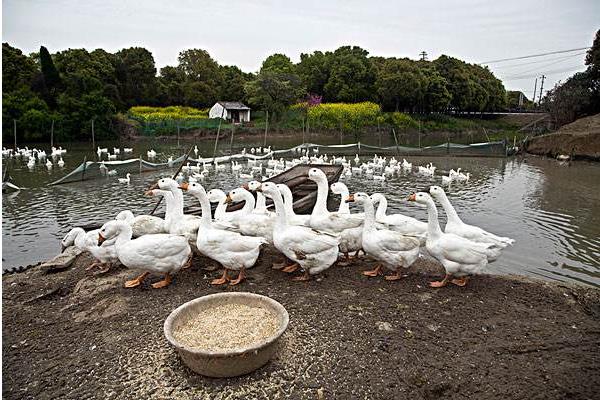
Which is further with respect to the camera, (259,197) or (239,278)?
(259,197)

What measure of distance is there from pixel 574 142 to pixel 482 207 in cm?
1646

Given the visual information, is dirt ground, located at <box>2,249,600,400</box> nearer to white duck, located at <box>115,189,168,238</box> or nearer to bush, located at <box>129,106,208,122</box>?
white duck, located at <box>115,189,168,238</box>

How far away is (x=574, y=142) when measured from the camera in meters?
24.1

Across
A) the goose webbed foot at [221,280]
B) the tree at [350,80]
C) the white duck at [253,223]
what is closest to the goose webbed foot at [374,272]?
the white duck at [253,223]

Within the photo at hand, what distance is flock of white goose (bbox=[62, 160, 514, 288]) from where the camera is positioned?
5180 millimetres

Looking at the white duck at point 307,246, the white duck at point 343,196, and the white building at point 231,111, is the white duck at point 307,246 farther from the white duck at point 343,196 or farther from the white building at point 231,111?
the white building at point 231,111

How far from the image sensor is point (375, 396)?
3.40 meters

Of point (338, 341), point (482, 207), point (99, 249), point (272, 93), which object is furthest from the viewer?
point (272, 93)

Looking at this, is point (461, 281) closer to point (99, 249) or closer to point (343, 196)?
point (343, 196)

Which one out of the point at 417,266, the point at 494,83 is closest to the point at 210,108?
the point at 494,83

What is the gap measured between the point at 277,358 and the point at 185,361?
83cm

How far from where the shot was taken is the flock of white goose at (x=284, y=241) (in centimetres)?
518

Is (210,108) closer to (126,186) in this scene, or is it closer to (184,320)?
(126,186)

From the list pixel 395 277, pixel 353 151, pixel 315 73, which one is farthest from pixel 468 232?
pixel 315 73
